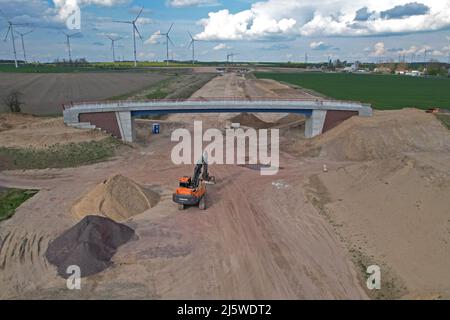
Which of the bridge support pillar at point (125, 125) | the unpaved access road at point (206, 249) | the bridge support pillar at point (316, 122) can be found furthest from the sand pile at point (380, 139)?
the bridge support pillar at point (125, 125)

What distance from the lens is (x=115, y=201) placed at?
102ft

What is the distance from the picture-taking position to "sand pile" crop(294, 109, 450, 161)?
48.8m

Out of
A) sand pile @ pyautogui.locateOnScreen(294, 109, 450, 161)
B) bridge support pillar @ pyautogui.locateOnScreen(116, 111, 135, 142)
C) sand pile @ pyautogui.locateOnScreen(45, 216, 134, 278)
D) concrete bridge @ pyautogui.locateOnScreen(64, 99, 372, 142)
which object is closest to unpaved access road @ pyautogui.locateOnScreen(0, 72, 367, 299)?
sand pile @ pyautogui.locateOnScreen(45, 216, 134, 278)

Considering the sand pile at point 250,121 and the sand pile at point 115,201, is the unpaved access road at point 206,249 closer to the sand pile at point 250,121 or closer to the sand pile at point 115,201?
the sand pile at point 115,201

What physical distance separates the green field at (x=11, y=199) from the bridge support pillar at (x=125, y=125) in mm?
20323

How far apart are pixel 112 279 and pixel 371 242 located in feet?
57.6

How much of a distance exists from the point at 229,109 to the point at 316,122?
13586 mm

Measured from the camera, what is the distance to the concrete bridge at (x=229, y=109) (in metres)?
55.0

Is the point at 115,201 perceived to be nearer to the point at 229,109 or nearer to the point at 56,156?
the point at 56,156

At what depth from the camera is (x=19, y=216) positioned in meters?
30.7

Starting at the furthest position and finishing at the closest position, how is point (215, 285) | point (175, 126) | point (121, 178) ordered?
point (175, 126)
point (121, 178)
point (215, 285)
